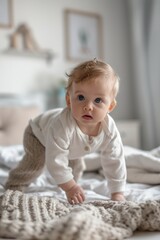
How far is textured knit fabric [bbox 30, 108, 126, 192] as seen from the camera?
111 centimetres

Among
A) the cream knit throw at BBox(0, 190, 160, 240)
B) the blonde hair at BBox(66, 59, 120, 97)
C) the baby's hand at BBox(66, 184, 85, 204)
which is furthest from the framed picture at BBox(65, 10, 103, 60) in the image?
the cream knit throw at BBox(0, 190, 160, 240)

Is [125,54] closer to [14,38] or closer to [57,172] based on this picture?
[14,38]

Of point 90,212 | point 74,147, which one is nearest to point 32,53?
point 74,147

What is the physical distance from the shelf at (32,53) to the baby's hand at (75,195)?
2042mm

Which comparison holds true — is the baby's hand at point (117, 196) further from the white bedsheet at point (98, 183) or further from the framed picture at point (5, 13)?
the framed picture at point (5, 13)

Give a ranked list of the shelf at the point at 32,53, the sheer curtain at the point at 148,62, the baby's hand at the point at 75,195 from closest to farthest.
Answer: the baby's hand at the point at 75,195
the shelf at the point at 32,53
the sheer curtain at the point at 148,62

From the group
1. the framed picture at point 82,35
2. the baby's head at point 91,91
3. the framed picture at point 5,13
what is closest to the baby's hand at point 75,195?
the baby's head at point 91,91

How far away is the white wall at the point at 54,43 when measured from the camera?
9.86ft

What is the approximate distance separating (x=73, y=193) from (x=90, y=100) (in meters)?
0.30

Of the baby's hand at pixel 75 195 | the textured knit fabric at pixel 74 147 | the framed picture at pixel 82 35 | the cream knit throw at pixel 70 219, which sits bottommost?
the baby's hand at pixel 75 195

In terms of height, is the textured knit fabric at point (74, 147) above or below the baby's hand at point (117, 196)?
above

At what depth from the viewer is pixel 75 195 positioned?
42.6 inches

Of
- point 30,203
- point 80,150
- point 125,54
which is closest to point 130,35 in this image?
point 125,54

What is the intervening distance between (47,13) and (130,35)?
0.91 metres
